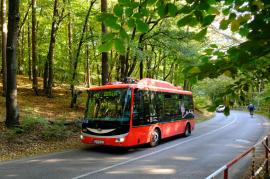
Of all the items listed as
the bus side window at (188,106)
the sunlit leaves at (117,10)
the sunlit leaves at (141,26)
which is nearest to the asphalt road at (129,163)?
the bus side window at (188,106)

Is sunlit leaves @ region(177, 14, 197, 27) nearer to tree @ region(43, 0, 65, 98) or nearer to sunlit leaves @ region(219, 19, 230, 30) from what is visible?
sunlit leaves @ region(219, 19, 230, 30)

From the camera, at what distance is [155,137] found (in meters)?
15.1

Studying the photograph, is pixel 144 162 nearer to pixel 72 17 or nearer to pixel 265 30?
pixel 265 30

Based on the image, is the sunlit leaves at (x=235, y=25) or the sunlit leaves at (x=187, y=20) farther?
the sunlit leaves at (x=235, y=25)

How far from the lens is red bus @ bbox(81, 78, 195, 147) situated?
12992 millimetres

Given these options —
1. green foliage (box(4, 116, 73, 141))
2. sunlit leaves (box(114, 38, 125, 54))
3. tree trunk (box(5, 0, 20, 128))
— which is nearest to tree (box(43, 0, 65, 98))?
green foliage (box(4, 116, 73, 141))

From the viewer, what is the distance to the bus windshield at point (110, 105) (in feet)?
43.2

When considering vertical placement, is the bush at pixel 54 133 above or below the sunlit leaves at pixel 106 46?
below

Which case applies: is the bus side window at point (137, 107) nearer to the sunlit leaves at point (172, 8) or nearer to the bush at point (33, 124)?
the bush at point (33, 124)

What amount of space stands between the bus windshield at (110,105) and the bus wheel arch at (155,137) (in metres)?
2.21

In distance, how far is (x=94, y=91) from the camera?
14.2 m

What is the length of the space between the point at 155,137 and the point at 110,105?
2934 millimetres

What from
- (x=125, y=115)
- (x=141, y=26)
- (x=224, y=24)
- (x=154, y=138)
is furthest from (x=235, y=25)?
(x=154, y=138)

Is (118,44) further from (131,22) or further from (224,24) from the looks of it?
(224,24)
